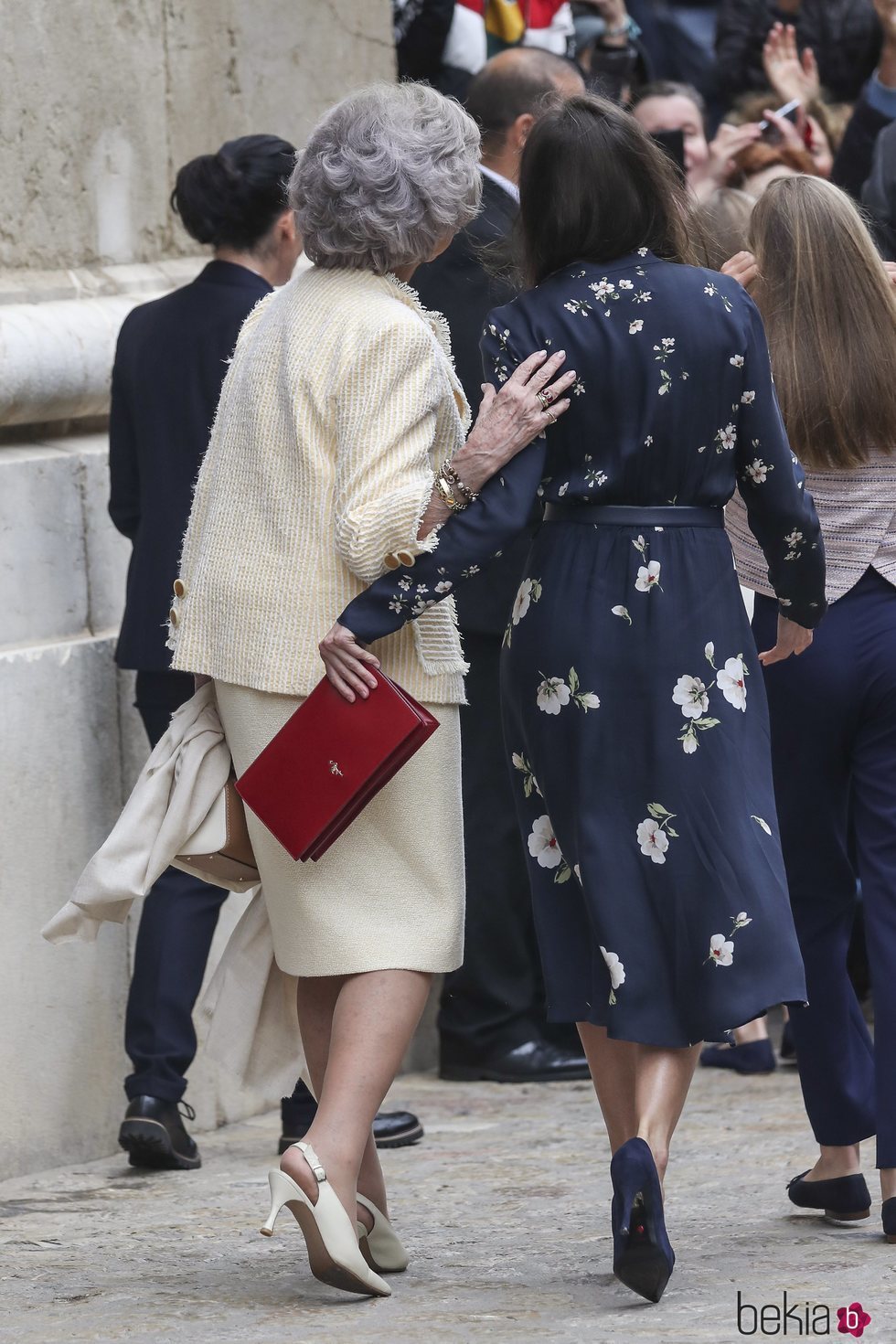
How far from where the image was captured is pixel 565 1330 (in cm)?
305

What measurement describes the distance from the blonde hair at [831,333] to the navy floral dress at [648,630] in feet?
1.18

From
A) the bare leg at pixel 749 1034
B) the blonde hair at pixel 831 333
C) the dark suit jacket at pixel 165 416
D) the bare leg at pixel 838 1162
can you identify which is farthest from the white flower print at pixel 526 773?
the bare leg at pixel 749 1034

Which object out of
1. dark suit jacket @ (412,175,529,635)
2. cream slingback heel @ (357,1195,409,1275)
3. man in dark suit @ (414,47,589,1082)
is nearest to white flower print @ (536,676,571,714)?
cream slingback heel @ (357,1195,409,1275)

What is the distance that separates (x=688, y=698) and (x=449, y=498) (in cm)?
47

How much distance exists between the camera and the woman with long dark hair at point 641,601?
324 centimetres

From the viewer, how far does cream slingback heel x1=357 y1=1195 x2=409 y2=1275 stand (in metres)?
3.51

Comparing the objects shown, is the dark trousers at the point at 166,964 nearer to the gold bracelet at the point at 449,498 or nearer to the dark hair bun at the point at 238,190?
the dark hair bun at the point at 238,190

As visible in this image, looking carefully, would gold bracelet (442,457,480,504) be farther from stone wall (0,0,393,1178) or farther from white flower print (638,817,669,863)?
stone wall (0,0,393,1178)

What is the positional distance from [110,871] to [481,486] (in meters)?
0.88

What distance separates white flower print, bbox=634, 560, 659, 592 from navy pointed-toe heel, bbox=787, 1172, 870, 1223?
4.01 feet

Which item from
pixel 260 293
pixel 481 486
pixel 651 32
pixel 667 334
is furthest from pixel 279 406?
pixel 651 32

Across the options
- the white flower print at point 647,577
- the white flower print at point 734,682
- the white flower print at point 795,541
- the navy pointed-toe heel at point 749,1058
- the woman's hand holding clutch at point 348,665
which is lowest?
the navy pointed-toe heel at point 749,1058

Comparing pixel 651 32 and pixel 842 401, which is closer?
pixel 842 401

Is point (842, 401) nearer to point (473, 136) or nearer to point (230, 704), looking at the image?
point (473, 136)
